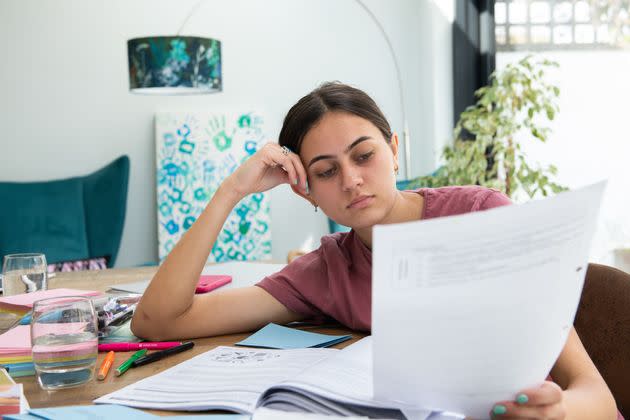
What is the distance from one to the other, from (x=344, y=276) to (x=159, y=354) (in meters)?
0.38

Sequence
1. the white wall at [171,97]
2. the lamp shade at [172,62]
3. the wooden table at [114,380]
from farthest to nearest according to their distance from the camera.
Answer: the white wall at [171,97]
the lamp shade at [172,62]
the wooden table at [114,380]

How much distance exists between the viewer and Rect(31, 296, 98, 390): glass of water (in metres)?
0.92

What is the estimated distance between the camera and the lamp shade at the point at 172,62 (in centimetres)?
249

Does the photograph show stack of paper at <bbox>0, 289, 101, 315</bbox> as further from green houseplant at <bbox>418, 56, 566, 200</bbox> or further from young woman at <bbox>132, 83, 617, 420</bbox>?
green houseplant at <bbox>418, 56, 566, 200</bbox>

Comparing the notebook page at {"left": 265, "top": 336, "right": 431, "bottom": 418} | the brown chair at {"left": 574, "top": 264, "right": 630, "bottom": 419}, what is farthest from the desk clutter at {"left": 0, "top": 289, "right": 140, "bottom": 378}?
the brown chair at {"left": 574, "top": 264, "right": 630, "bottom": 419}

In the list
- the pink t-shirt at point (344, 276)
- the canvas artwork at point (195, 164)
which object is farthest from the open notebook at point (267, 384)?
the canvas artwork at point (195, 164)

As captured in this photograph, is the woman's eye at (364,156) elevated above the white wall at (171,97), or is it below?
below

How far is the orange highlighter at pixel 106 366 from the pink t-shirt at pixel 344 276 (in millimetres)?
335

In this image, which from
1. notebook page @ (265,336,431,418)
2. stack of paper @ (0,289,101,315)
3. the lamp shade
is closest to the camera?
notebook page @ (265,336,431,418)

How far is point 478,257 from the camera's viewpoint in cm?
60

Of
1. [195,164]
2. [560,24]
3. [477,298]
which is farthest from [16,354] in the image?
[560,24]

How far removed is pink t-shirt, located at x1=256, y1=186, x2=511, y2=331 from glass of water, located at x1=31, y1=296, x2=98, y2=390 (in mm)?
Answer: 420

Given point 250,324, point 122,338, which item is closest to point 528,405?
point 250,324

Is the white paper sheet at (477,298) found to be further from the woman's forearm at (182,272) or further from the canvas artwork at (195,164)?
the canvas artwork at (195,164)
